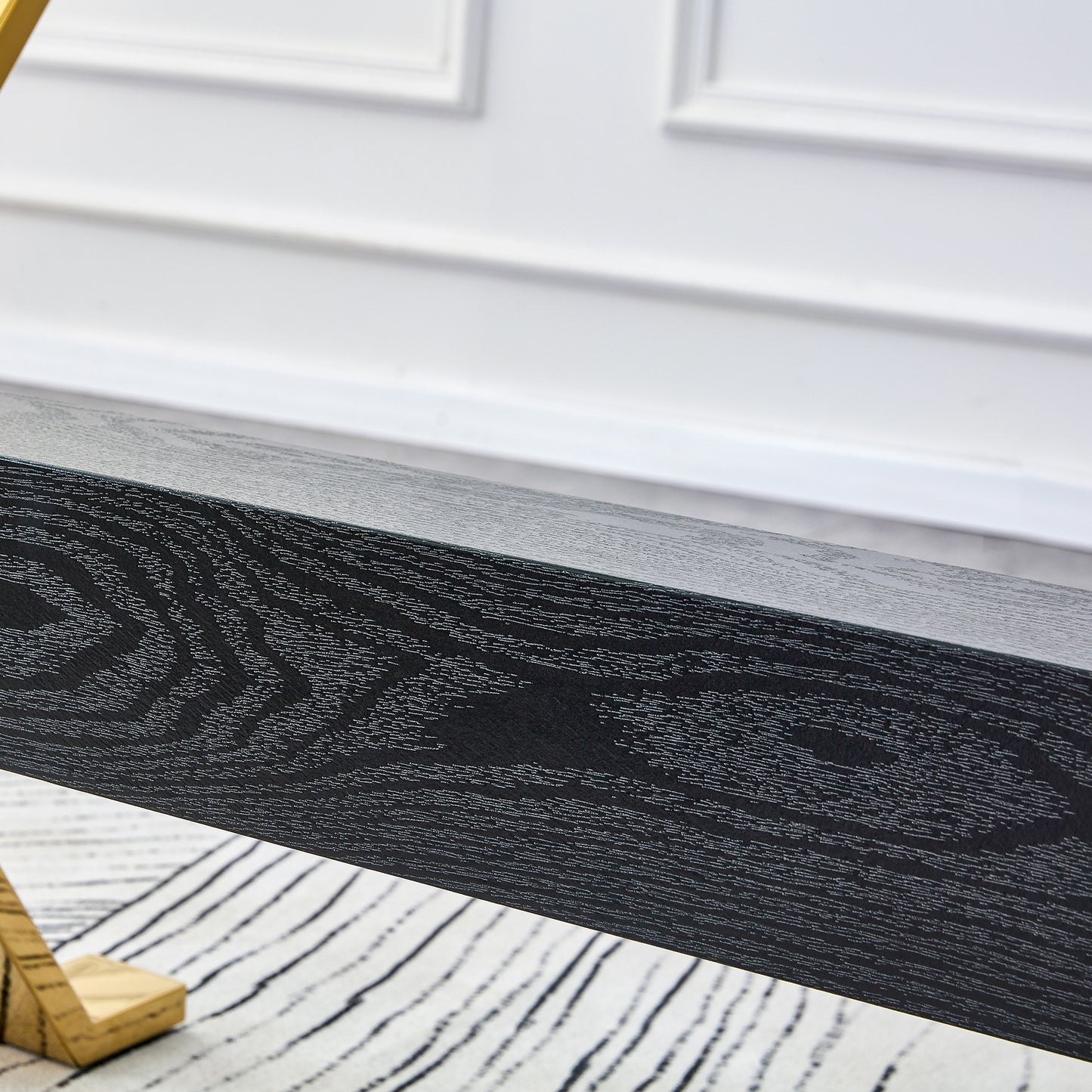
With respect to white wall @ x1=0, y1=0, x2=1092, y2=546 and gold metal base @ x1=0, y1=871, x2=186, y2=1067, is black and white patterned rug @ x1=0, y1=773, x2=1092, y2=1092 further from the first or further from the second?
white wall @ x1=0, y1=0, x2=1092, y2=546

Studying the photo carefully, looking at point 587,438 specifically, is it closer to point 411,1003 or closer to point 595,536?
point 411,1003

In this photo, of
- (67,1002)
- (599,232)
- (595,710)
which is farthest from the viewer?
(599,232)

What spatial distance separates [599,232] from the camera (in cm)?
108

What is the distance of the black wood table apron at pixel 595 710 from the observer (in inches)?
10.1

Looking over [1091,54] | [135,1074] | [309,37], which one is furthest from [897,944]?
[309,37]

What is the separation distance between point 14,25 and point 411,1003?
45cm

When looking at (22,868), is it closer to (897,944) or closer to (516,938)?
(516,938)

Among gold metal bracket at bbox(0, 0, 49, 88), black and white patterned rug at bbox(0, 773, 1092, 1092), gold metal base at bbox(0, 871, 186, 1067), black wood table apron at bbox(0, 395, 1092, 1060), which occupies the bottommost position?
black and white patterned rug at bbox(0, 773, 1092, 1092)

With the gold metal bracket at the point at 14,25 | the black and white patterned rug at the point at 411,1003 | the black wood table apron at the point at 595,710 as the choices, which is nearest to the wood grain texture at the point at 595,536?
the black wood table apron at the point at 595,710

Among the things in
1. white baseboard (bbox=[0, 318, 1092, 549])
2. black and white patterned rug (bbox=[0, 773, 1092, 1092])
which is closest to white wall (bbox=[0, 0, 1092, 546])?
white baseboard (bbox=[0, 318, 1092, 549])

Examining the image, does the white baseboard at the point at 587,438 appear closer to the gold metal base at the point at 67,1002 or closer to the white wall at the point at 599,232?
the white wall at the point at 599,232

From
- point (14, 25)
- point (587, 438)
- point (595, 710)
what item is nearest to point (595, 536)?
point (595, 710)

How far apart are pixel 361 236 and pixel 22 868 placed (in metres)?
0.67

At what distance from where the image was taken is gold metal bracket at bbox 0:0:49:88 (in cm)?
36
